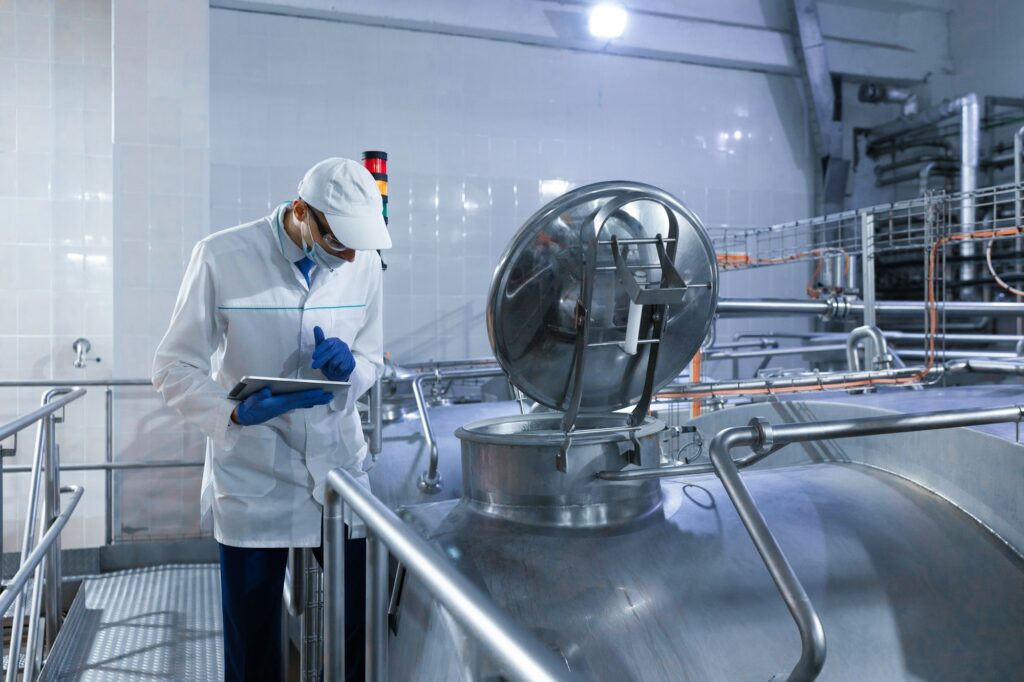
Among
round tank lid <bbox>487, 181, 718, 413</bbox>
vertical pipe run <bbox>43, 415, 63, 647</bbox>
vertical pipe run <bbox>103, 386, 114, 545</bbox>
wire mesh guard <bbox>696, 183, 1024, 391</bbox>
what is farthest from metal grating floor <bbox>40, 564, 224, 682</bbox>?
wire mesh guard <bbox>696, 183, 1024, 391</bbox>

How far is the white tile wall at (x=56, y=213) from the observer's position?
13.9 ft

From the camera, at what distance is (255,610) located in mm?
1800

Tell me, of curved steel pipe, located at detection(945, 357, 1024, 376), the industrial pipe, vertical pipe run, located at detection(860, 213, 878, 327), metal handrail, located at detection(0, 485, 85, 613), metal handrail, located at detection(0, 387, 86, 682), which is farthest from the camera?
vertical pipe run, located at detection(860, 213, 878, 327)

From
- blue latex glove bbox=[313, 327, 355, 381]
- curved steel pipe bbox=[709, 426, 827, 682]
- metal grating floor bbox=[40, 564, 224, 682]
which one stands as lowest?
metal grating floor bbox=[40, 564, 224, 682]

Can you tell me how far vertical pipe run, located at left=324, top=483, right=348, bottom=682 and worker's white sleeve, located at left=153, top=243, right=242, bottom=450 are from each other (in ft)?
1.90

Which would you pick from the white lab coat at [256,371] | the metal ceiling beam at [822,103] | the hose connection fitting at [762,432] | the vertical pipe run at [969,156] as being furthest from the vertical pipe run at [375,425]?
the vertical pipe run at [969,156]

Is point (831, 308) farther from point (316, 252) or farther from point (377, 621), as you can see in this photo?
point (377, 621)

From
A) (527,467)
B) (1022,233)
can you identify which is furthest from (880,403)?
(1022,233)

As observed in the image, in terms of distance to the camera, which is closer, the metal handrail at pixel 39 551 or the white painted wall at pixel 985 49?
the metal handrail at pixel 39 551

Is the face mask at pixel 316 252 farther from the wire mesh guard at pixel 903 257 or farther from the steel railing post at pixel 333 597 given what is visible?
the wire mesh guard at pixel 903 257

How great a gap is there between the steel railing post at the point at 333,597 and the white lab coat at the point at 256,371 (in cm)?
57

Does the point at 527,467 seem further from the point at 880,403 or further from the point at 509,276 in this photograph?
the point at 880,403

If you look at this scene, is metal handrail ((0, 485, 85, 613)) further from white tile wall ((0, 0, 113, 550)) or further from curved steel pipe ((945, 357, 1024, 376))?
curved steel pipe ((945, 357, 1024, 376))

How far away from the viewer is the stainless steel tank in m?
1.16
